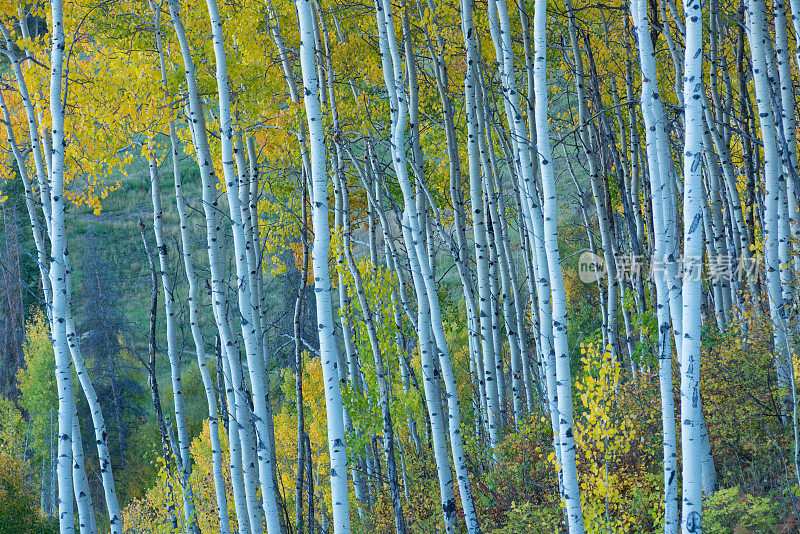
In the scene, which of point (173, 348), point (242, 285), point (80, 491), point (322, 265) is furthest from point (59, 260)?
point (173, 348)

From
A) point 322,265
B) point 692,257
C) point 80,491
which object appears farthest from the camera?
point 80,491

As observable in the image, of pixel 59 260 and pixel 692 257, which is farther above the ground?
pixel 59 260

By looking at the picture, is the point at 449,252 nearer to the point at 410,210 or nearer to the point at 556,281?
the point at 410,210

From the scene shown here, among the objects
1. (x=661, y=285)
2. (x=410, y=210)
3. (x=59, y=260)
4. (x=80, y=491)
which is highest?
(x=410, y=210)

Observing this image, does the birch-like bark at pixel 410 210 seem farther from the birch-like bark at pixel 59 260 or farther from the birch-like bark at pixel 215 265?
the birch-like bark at pixel 59 260

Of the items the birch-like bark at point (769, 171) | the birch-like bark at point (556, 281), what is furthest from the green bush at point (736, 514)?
the birch-like bark at point (556, 281)

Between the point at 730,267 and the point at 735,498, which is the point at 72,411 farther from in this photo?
the point at 730,267

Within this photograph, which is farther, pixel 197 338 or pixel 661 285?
pixel 197 338

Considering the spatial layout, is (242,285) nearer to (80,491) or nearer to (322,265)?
(322,265)

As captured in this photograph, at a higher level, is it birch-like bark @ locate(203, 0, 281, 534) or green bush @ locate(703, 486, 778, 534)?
birch-like bark @ locate(203, 0, 281, 534)

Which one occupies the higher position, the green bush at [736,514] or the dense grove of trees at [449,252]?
the dense grove of trees at [449,252]

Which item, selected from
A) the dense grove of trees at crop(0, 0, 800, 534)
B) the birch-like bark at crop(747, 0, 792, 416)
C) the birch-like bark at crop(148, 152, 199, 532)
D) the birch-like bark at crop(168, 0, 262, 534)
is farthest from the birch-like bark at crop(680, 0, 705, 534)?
the birch-like bark at crop(148, 152, 199, 532)

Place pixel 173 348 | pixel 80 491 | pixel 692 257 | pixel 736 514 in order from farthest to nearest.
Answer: pixel 173 348 < pixel 80 491 < pixel 736 514 < pixel 692 257

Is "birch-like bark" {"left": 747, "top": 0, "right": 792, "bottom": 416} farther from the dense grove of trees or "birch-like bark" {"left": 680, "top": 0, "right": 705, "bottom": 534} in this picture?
"birch-like bark" {"left": 680, "top": 0, "right": 705, "bottom": 534}
